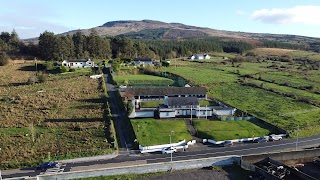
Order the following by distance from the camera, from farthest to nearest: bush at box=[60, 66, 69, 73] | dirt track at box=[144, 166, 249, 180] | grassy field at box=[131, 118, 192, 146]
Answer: bush at box=[60, 66, 69, 73]
grassy field at box=[131, 118, 192, 146]
dirt track at box=[144, 166, 249, 180]

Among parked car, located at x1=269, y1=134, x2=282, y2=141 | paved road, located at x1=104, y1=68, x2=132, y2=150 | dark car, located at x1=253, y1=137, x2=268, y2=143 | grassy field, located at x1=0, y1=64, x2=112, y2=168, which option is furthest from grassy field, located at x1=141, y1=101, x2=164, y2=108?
parked car, located at x1=269, y1=134, x2=282, y2=141

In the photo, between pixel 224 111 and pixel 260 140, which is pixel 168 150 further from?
pixel 224 111

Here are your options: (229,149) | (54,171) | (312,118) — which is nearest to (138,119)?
(229,149)

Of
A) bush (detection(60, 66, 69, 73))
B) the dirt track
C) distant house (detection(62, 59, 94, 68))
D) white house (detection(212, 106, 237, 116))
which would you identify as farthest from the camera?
distant house (detection(62, 59, 94, 68))

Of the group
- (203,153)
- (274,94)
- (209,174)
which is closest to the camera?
(209,174)

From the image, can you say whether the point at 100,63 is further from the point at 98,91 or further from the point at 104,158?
the point at 104,158

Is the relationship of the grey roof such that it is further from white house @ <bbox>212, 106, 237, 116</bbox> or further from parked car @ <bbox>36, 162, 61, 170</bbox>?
parked car @ <bbox>36, 162, 61, 170</bbox>

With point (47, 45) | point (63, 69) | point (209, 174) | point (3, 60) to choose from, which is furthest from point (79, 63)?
point (209, 174)
